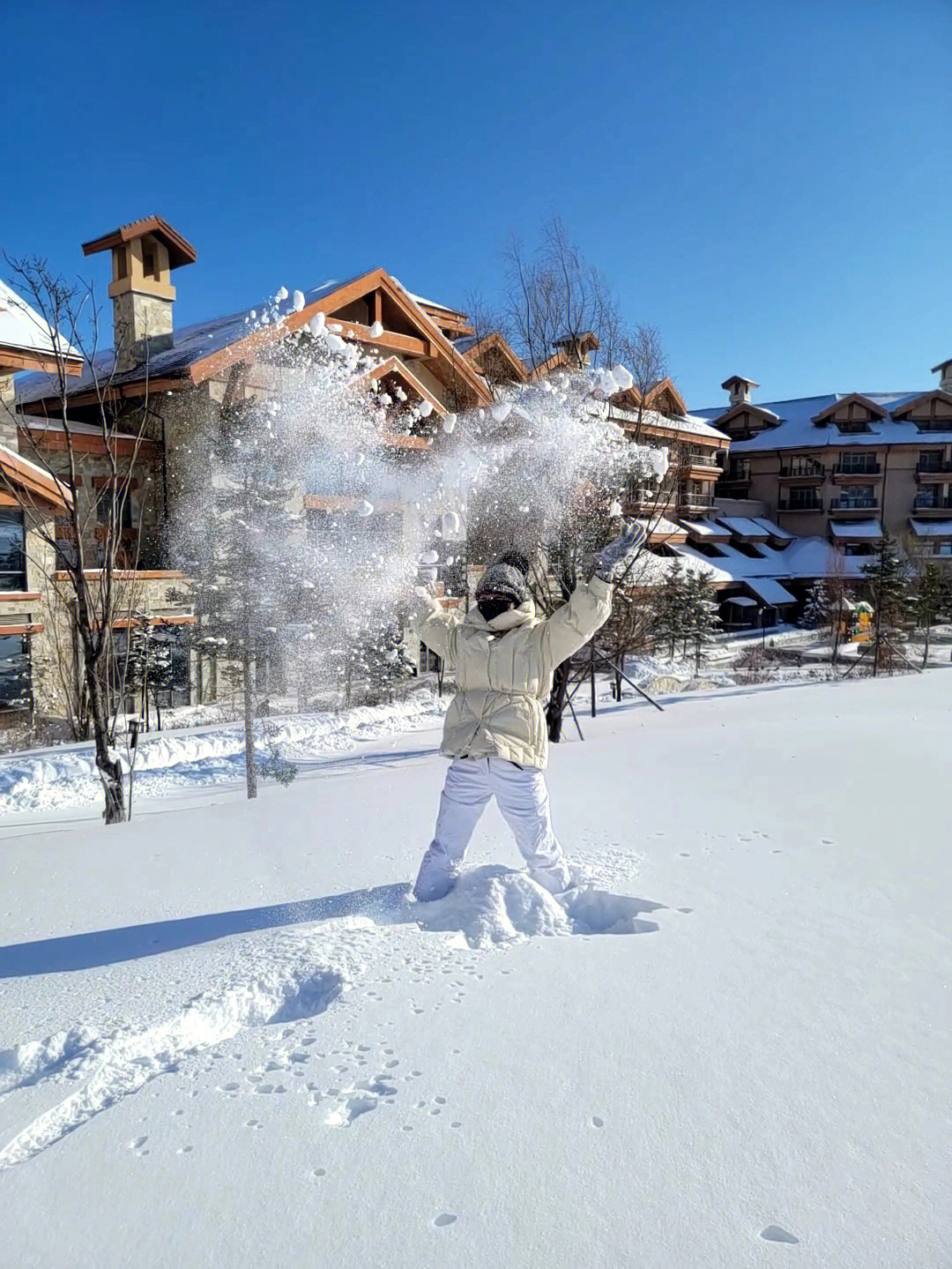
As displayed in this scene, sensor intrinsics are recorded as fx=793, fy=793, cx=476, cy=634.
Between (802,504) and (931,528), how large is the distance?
5.55 meters

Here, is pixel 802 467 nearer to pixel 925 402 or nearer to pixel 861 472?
pixel 861 472

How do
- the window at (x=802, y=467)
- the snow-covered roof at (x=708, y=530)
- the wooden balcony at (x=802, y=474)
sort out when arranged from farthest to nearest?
the window at (x=802, y=467)
the wooden balcony at (x=802, y=474)
the snow-covered roof at (x=708, y=530)

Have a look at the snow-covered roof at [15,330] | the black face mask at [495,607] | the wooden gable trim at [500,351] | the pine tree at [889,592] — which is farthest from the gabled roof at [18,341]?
the pine tree at [889,592]

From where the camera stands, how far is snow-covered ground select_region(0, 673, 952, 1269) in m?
1.60

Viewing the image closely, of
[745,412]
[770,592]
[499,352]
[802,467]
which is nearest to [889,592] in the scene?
[770,592]

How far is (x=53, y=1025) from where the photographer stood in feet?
7.89

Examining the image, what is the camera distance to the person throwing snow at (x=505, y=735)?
3514 mm

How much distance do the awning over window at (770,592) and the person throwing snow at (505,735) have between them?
29025 millimetres

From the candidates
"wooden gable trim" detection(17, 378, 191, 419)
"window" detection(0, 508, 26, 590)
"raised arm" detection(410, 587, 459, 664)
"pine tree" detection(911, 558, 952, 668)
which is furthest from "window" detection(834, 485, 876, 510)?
"raised arm" detection(410, 587, 459, 664)

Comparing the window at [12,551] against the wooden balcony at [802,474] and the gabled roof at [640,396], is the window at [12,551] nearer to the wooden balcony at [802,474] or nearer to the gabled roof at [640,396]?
the gabled roof at [640,396]

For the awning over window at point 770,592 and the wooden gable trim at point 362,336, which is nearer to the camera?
the wooden gable trim at point 362,336

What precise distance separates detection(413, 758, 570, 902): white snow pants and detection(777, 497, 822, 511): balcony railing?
37.0 m

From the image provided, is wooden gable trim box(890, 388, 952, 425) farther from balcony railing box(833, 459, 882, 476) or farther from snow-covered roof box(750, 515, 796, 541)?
snow-covered roof box(750, 515, 796, 541)

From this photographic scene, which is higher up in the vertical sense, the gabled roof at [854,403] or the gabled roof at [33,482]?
the gabled roof at [854,403]
